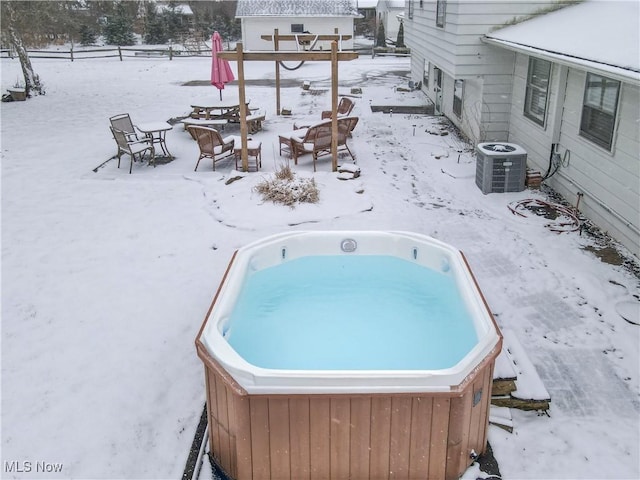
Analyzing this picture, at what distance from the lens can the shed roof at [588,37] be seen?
625 centimetres

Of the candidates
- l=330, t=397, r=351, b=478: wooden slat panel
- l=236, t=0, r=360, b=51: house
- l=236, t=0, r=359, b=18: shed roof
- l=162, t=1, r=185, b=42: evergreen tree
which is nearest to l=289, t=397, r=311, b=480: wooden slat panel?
l=330, t=397, r=351, b=478: wooden slat panel

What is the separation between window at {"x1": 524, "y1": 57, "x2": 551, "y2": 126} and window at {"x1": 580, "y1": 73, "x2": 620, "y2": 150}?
1.22 metres

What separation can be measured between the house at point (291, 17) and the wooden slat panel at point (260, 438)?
996 inches

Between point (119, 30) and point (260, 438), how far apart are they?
116 feet

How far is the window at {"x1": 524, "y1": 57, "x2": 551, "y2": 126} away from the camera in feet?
29.2

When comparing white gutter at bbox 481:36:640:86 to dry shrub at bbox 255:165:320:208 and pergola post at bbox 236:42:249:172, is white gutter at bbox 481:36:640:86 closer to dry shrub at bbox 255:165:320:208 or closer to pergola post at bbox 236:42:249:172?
dry shrub at bbox 255:165:320:208

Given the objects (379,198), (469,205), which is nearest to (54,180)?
(379,198)

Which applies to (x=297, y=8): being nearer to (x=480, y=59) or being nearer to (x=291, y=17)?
(x=291, y=17)

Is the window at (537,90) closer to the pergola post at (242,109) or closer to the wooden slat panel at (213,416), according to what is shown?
the pergola post at (242,109)

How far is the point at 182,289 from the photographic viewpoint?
617 centimetres

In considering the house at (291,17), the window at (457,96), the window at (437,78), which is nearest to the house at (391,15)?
the house at (291,17)

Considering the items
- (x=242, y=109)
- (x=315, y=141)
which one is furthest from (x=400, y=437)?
(x=315, y=141)

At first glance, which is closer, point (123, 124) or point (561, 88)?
point (561, 88)

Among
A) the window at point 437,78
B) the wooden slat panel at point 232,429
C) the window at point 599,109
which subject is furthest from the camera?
the window at point 437,78
